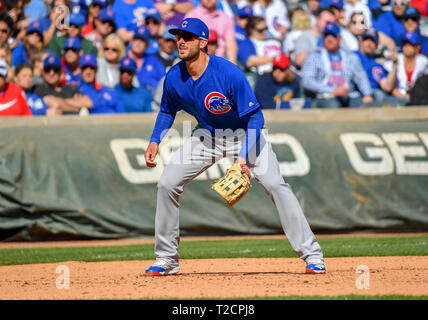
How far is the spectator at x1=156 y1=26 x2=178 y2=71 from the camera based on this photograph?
12.5 meters

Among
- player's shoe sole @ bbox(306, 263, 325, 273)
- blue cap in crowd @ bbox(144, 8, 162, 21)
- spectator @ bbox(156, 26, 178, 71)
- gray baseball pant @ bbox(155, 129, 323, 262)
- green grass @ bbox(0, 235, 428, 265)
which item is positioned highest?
blue cap in crowd @ bbox(144, 8, 162, 21)

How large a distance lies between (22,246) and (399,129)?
5.65 metres

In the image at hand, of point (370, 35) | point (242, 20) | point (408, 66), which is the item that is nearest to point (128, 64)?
point (242, 20)

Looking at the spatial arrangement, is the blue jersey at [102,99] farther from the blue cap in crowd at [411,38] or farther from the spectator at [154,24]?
the blue cap in crowd at [411,38]

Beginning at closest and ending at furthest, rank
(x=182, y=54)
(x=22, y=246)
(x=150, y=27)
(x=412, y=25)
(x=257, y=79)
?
(x=182, y=54) → (x=22, y=246) → (x=257, y=79) → (x=150, y=27) → (x=412, y=25)

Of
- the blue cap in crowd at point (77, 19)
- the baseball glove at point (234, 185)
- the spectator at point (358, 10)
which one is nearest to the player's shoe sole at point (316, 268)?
the baseball glove at point (234, 185)

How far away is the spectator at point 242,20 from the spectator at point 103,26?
2.26 meters

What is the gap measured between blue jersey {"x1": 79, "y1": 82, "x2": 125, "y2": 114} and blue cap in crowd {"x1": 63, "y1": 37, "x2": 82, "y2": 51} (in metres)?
0.87

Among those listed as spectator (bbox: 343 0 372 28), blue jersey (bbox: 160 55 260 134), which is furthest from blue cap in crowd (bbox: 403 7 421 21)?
blue jersey (bbox: 160 55 260 134)

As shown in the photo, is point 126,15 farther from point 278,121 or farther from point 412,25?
point 412,25

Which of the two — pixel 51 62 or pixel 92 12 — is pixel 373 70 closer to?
pixel 92 12

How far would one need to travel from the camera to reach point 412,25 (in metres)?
14.0

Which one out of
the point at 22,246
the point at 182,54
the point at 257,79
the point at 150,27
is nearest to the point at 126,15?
the point at 150,27

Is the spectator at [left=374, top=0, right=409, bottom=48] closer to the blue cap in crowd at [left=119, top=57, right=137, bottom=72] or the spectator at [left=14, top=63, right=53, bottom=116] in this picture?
the blue cap in crowd at [left=119, top=57, right=137, bottom=72]
